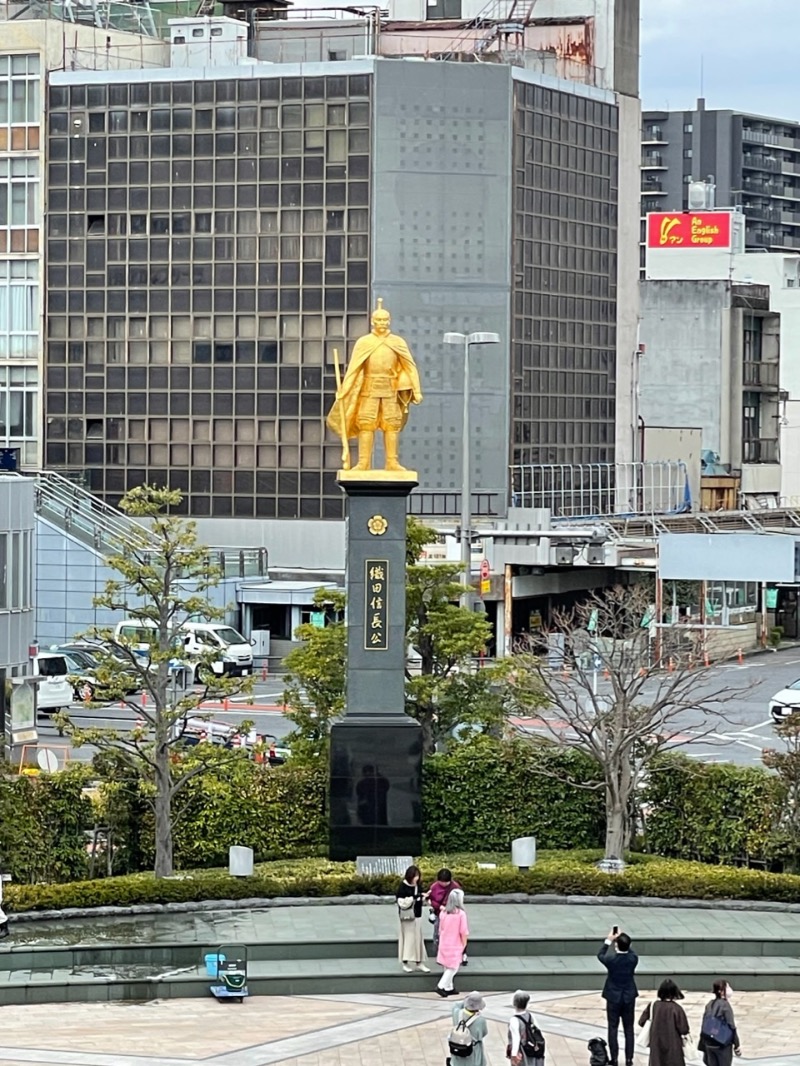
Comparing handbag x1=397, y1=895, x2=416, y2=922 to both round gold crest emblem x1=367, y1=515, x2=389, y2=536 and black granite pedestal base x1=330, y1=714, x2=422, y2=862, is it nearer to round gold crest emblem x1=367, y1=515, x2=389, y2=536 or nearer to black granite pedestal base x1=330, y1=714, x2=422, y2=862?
black granite pedestal base x1=330, y1=714, x2=422, y2=862

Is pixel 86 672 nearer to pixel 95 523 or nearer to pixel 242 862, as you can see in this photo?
pixel 242 862

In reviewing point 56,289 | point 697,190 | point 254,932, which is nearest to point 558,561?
point 56,289

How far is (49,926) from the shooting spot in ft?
110

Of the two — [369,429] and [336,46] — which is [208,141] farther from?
[369,429]

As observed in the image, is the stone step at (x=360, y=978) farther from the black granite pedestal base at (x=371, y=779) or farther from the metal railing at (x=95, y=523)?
the metal railing at (x=95, y=523)

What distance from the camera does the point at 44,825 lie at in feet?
122

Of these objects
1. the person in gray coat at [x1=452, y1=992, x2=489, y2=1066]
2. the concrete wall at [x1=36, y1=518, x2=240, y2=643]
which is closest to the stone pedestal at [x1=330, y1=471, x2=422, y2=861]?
the person in gray coat at [x1=452, y1=992, x2=489, y2=1066]

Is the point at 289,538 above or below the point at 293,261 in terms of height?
below

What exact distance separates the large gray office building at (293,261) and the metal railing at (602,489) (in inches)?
35.4

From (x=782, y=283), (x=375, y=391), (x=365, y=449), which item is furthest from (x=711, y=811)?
(x=782, y=283)

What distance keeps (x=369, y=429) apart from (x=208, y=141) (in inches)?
1900

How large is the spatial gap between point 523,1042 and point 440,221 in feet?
202

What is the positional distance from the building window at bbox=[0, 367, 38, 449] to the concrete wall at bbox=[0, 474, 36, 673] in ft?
134

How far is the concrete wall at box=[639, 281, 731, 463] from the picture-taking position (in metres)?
103
